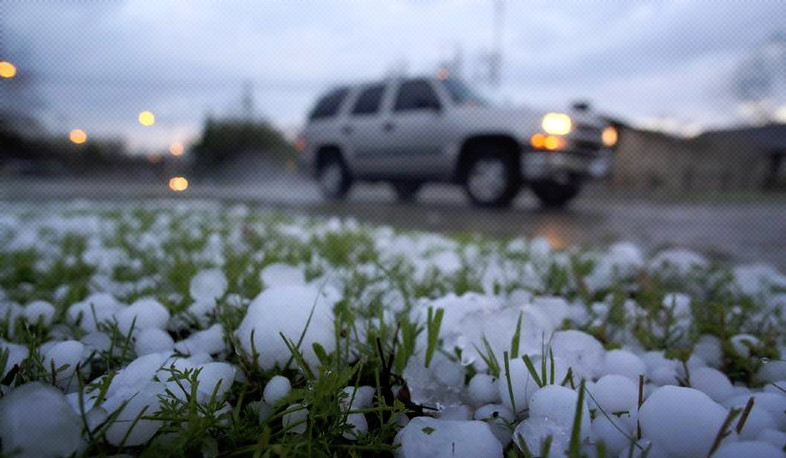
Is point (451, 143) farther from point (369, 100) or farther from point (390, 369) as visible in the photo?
point (390, 369)

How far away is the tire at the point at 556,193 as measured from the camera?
206 inches

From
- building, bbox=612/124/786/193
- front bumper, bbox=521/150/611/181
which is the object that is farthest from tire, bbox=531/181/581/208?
building, bbox=612/124/786/193

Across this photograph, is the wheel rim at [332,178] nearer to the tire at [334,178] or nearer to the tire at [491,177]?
the tire at [334,178]

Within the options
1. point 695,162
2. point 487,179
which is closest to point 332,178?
point 487,179

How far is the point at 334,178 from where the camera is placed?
666 cm

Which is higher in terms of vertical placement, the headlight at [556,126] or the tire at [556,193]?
the headlight at [556,126]

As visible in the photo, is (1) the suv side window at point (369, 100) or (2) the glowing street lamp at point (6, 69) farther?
(1) the suv side window at point (369, 100)

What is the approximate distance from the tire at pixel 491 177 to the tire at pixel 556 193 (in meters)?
0.38

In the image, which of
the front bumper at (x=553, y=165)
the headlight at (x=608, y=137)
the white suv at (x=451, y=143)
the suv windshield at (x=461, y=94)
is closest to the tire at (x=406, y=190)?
the white suv at (x=451, y=143)

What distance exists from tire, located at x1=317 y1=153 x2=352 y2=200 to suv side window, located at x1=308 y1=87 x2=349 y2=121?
61 centimetres

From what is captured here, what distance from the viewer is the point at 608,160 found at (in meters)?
5.57

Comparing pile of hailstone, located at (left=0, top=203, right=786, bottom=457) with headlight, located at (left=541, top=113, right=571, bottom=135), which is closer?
pile of hailstone, located at (left=0, top=203, right=786, bottom=457)

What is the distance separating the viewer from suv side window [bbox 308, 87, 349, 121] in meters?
6.75

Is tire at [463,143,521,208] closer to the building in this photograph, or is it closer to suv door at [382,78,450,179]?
suv door at [382,78,450,179]
